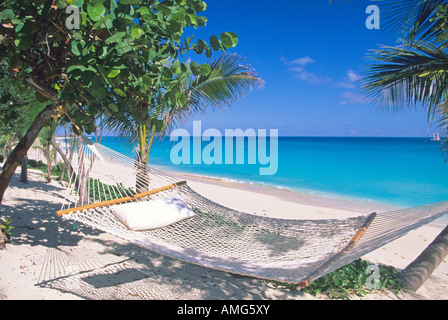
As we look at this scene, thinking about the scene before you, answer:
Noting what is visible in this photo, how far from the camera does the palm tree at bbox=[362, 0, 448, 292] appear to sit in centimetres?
205

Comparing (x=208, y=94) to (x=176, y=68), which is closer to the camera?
(x=176, y=68)

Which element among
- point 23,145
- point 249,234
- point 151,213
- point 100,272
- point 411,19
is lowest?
point 100,272

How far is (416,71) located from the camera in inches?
82.0

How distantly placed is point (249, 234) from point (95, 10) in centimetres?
185

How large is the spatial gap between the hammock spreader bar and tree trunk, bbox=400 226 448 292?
2.91 feet

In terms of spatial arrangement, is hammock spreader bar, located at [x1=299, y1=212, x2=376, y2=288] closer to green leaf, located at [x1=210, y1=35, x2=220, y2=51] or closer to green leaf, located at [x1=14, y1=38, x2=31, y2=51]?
green leaf, located at [x1=210, y1=35, x2=220, y2=51]

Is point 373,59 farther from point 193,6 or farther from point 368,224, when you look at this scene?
point 193,6

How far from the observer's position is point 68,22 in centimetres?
105

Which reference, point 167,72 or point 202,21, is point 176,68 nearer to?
point 167,72

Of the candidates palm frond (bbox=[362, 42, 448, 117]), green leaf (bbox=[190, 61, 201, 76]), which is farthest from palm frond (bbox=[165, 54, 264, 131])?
green leaf (bbox=[190, 61, 201, 76])

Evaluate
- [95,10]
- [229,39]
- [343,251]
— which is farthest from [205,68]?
[343,251]

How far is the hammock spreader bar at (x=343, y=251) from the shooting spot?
1403mm

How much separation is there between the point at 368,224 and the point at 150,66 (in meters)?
1.56

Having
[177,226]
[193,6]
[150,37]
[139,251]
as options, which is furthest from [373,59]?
[139,251]
